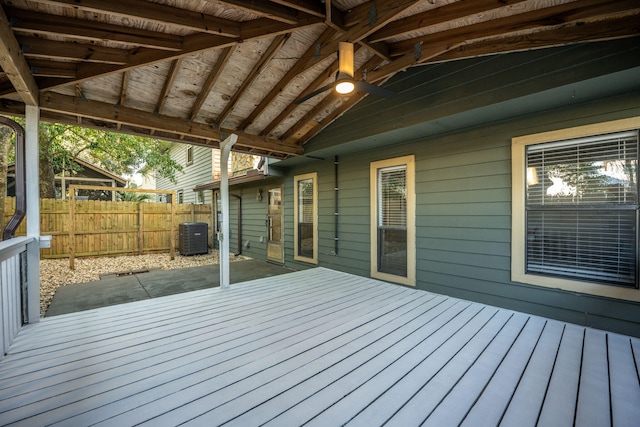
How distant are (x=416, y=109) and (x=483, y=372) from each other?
2787 millimetres

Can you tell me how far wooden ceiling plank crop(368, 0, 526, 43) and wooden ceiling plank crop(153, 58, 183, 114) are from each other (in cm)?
194

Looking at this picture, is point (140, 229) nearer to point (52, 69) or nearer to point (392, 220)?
point (52, 69)

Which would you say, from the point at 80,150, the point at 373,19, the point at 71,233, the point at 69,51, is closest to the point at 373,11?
the point at 373,19

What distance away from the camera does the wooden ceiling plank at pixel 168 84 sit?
277 centimetres

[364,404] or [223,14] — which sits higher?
[223,14]

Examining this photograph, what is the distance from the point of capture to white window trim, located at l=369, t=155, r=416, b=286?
4.05 meters

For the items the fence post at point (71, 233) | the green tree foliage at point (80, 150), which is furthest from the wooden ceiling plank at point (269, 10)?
the fence post at point (71, 233)

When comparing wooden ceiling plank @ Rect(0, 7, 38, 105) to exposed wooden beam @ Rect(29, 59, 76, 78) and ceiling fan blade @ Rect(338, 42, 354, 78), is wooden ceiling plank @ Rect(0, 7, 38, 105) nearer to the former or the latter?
exposed wooden beam @ Rect(29, 59, 76, 78)

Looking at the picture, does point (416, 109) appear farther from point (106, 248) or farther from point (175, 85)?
point (106, 248)

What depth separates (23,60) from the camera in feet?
7.17

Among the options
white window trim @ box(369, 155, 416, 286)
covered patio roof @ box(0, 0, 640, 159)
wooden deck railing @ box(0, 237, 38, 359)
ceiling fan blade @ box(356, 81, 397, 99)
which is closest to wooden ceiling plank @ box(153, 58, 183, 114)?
covered patio roof @ box(0, 0, 640, 159)

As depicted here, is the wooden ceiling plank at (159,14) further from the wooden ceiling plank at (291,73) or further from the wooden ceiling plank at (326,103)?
the wooden ceiling plank at (326,103)

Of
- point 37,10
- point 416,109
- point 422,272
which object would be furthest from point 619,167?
point 37,10

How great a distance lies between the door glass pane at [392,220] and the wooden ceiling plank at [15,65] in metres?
4.17
